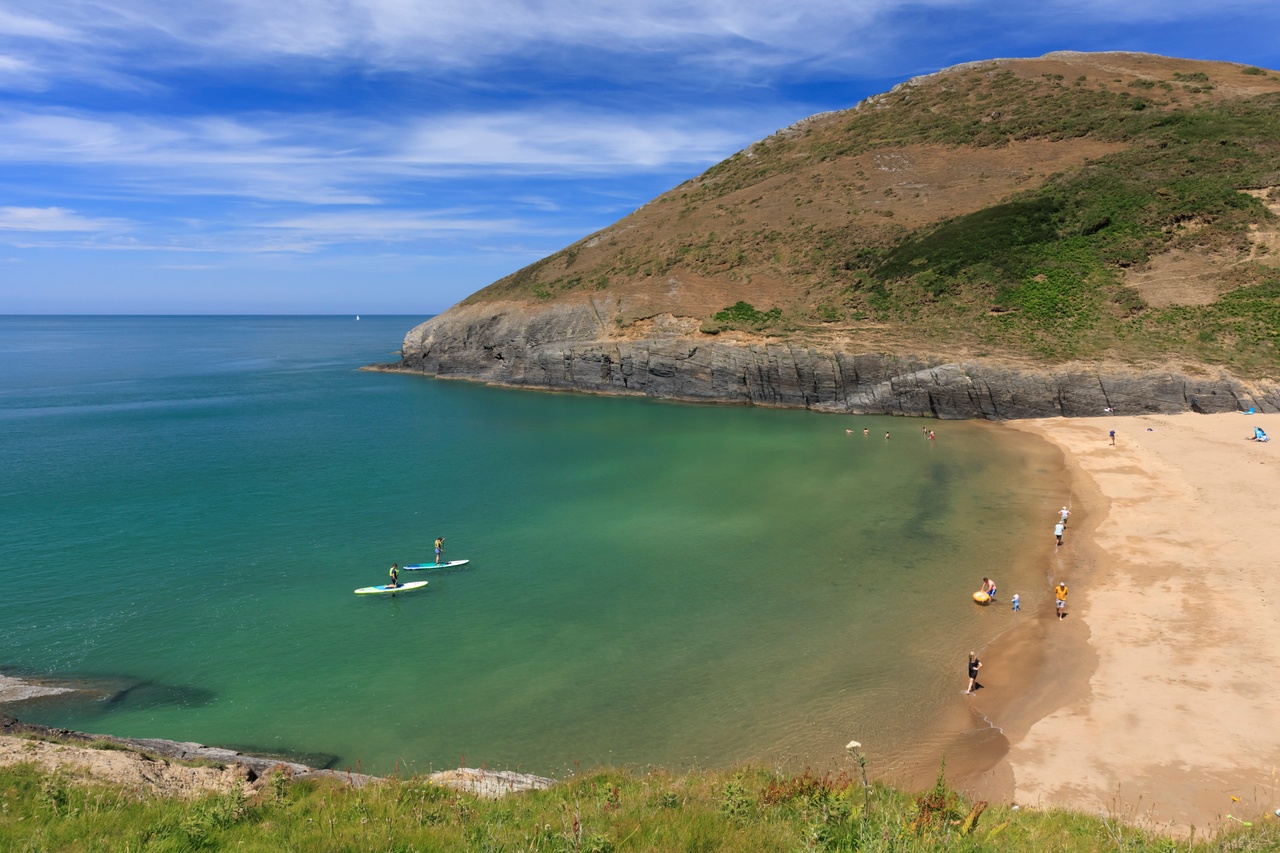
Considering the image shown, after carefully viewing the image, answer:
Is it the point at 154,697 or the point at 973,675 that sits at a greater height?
the point at 973,675

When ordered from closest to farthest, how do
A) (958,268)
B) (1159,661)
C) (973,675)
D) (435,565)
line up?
(973,675) < (1159,661) < (435,565) < (958,268)

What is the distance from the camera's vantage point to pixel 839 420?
194 feet

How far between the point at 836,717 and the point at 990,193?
7816 cm

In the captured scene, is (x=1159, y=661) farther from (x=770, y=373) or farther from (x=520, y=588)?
(x=770, y=373)

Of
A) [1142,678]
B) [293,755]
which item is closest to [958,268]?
[1142,678]

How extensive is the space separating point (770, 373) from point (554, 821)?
60.4 m

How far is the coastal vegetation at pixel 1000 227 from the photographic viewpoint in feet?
189

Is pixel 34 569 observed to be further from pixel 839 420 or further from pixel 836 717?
pixel 839 420

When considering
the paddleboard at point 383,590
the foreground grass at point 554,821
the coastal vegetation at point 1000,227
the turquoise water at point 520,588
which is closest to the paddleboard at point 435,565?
the turquoise water at point 520,588

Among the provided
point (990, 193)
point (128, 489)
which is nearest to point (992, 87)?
point (990, 193)

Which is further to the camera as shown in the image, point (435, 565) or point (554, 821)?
point (435, 565)

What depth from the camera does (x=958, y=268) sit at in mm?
67812

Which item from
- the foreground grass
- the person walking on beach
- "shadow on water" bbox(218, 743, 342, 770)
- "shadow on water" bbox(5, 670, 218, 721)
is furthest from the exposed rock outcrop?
"shadow on water" bbox(5, 670, 218, 721)

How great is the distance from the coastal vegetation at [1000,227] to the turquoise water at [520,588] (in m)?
17.9
